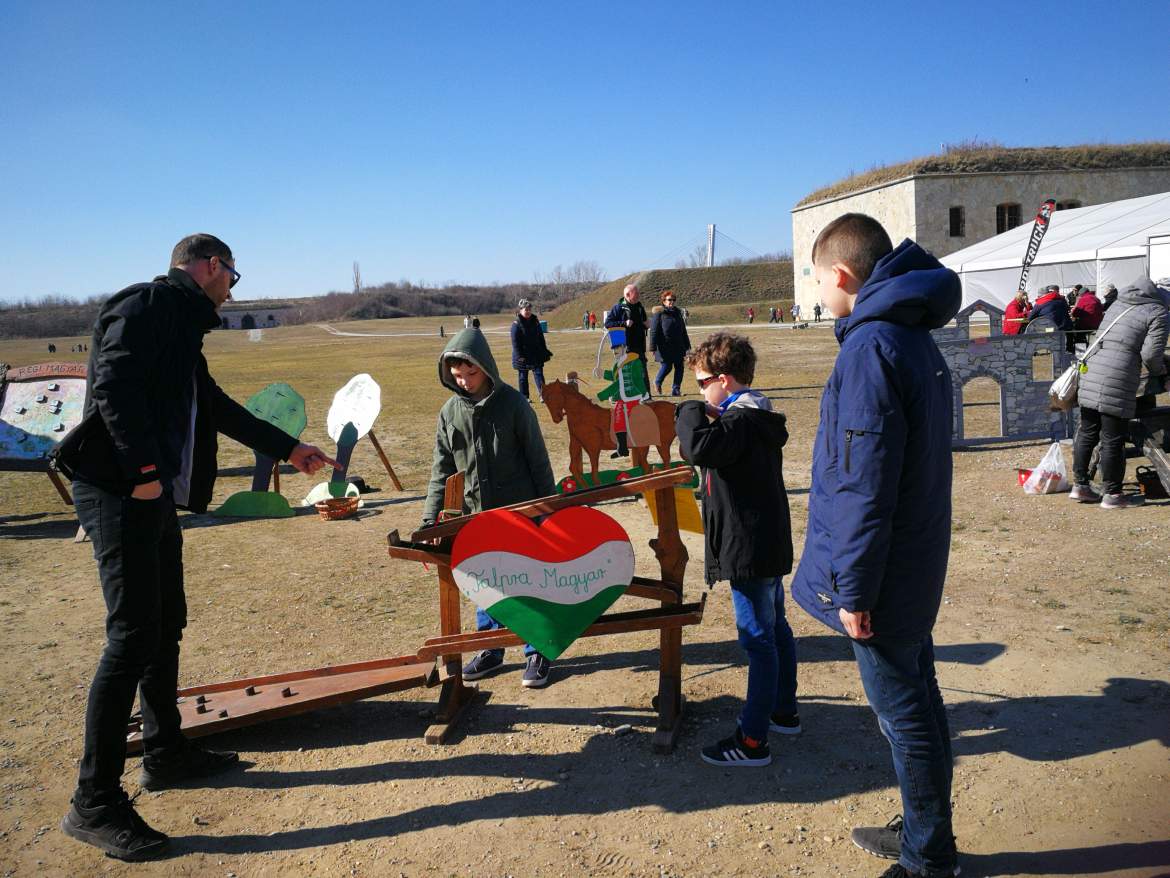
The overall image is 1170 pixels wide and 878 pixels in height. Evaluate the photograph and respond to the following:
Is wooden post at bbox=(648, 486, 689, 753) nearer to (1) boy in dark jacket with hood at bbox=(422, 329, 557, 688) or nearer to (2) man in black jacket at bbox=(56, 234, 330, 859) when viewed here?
(1) boy in dark jacket with hood at bbox=(422, 329, 557, 688)

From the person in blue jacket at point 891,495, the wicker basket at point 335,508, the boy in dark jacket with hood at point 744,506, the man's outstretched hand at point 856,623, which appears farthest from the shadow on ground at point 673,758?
the wicker basket at point 335,508

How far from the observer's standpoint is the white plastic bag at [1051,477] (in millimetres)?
7797

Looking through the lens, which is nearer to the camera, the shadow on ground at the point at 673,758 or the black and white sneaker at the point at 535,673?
the shadow on ground at the point at 673,758

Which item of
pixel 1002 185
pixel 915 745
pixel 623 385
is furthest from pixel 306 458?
pixel 1002 185

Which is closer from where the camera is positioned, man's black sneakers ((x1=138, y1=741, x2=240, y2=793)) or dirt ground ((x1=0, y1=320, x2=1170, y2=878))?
dirt ground ((x1=0, y1=320, x2=1170, y2=878))

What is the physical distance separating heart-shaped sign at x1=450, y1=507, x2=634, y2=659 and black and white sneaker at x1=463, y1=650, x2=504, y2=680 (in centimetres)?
105

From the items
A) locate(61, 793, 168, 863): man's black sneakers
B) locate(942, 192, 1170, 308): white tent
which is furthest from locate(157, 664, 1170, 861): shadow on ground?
locate(942, 192, 1170, 308): white tent

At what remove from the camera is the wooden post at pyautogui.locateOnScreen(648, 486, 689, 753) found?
3807mm

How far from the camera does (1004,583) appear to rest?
5590 millimetres

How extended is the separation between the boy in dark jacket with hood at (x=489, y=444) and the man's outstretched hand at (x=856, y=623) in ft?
6.85

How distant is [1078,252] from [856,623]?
1072 inches

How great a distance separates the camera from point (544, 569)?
3613mm

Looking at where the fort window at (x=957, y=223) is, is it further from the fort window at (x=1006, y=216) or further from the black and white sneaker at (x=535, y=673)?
the black and white sneaker at (x=535, y=673)

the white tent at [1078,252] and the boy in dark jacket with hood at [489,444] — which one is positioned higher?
the white tent at [1078,252]
